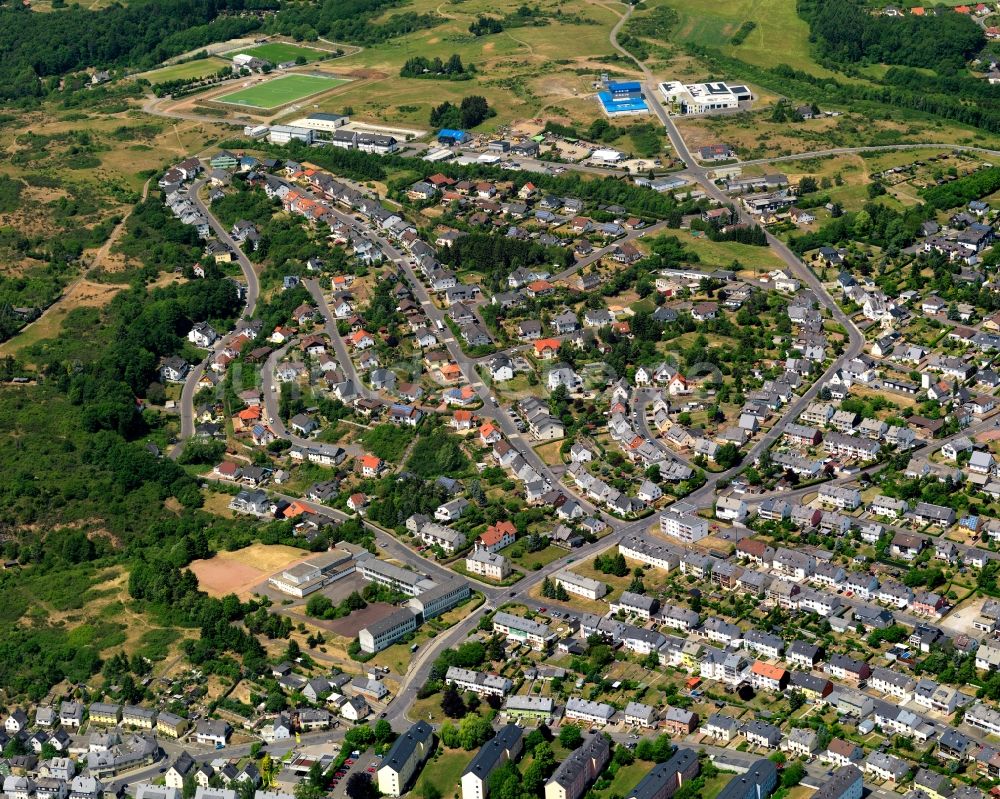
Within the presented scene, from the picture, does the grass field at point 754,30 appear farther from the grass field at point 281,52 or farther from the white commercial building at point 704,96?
the grass field at point 281,52

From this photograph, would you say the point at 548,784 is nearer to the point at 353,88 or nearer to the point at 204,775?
the point at 204,775

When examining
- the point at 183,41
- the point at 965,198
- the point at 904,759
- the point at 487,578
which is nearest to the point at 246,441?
the point at 487,578

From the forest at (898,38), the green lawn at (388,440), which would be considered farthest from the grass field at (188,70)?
the green lawn at (388,440)

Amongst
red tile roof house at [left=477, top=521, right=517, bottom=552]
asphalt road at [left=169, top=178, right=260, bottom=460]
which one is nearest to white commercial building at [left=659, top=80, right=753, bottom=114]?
asphalt road at [left=169, top=178, right=260, bottom=460]

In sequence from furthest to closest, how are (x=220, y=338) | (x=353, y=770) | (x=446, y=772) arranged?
(x=220, y=338)
(x=353, y=770)
(x=446, y=772)

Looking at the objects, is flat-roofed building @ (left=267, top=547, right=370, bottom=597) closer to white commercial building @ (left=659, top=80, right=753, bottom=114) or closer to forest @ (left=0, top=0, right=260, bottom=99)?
white commercial building @ (left=659, top=80, right=753, bottom=114)

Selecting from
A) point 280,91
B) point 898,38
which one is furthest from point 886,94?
point 280,91

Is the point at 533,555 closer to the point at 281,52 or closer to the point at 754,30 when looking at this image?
the point at 754,30
